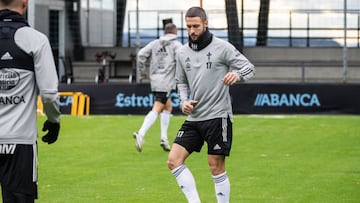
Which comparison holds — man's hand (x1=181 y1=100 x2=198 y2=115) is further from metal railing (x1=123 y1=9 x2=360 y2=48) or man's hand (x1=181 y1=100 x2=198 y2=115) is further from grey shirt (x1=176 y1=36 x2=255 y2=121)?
metal railing (x1=123 y1=9 x2=360 y2=48)

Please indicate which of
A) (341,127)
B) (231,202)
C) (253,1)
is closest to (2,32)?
(231,202)

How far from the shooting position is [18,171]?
655 centimetres

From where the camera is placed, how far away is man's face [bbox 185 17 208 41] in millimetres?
9047

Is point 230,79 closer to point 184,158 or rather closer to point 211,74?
point 211,74

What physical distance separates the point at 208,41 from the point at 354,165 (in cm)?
537

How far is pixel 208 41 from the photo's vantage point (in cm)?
920

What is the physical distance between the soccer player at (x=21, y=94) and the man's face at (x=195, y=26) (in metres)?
2.73

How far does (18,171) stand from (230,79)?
2.80 metres

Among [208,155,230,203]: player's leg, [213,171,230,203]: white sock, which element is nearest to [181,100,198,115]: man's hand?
[208,155,230,203]: player's leg

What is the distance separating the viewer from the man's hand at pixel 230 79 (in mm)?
8766

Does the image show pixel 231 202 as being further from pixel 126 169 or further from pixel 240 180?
pixel 126 169

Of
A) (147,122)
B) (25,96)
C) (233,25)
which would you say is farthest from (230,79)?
(233,25)

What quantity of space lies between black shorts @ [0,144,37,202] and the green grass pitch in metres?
3.94

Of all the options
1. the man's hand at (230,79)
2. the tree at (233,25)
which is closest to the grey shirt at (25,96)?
the man's hand at (230,79)
